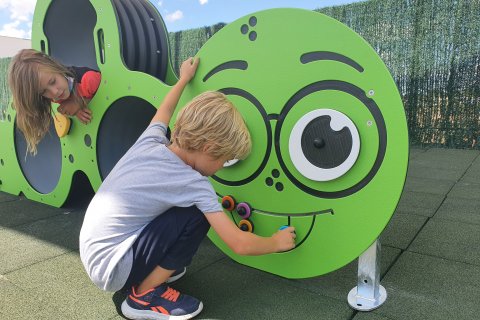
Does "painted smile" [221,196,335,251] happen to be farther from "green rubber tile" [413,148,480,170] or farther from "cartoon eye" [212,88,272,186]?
"green rubber tile" [413,148,480,170]

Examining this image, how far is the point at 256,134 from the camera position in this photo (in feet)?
4.99

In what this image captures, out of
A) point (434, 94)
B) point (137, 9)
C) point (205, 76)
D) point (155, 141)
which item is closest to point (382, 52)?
point (434, 94)

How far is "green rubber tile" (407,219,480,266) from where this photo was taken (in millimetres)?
1732

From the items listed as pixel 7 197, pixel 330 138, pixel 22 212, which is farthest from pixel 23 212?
pixel 330 138

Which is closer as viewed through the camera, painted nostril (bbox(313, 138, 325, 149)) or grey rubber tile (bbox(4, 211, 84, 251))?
Answer: painted nostril (bbox(313, 138, 325, 149))

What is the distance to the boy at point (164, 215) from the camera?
1229mm

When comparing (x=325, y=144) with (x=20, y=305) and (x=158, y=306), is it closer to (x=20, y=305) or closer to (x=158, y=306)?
(x=158, y=306)

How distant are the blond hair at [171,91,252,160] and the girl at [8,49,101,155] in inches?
43.0

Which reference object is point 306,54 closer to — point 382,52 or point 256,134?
point 256,134

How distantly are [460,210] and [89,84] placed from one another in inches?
94.3

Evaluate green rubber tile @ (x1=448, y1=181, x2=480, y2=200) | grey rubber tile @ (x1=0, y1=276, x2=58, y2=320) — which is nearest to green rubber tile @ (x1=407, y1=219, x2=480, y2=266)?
green rubber tile @ (x1=448, y1=181, x2=480, y2=200)

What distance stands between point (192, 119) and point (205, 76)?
459mm

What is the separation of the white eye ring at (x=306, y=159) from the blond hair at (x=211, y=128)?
22cm

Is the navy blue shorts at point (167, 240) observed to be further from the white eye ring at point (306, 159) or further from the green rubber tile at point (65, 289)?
the white eye ring at point (306, 159)
